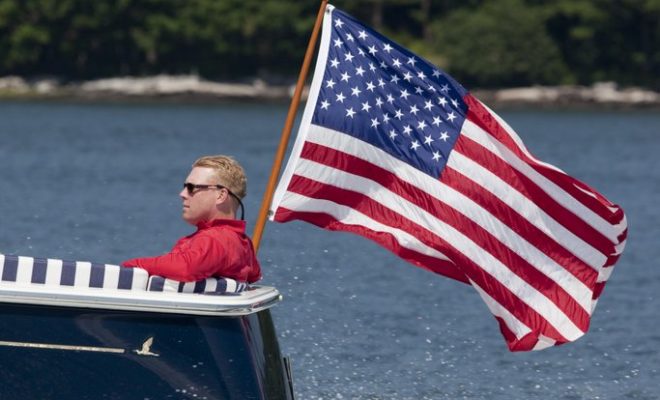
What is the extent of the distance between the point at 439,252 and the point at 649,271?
14329mm

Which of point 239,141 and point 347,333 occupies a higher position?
point 347,333

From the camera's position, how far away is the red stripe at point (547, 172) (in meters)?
9.09

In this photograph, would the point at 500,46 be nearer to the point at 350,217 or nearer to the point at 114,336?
the point at 350,217

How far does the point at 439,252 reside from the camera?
356 inches

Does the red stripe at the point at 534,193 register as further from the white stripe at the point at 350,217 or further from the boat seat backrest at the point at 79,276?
the boat seat backrest at the point at 79,276

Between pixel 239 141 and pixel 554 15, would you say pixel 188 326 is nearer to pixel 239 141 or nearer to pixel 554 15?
pixel 239 141

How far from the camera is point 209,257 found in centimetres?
725

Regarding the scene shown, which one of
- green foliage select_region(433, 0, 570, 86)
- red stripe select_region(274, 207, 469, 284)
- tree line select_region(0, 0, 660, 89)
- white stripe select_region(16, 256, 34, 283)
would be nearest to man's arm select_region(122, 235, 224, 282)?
white stripe select_region(16, 256, 34, 283)

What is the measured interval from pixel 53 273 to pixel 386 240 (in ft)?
7.78

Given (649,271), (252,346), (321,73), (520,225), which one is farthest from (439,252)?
(649,271)

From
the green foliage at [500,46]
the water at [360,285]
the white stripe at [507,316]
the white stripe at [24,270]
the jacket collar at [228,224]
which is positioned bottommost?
the green foliage at [500,46]

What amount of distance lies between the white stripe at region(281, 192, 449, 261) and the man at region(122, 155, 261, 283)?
4.81 feet

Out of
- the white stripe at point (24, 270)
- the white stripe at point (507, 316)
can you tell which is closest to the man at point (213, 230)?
the white stripe at point (24, 270)

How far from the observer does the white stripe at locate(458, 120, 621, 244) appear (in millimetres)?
9070
